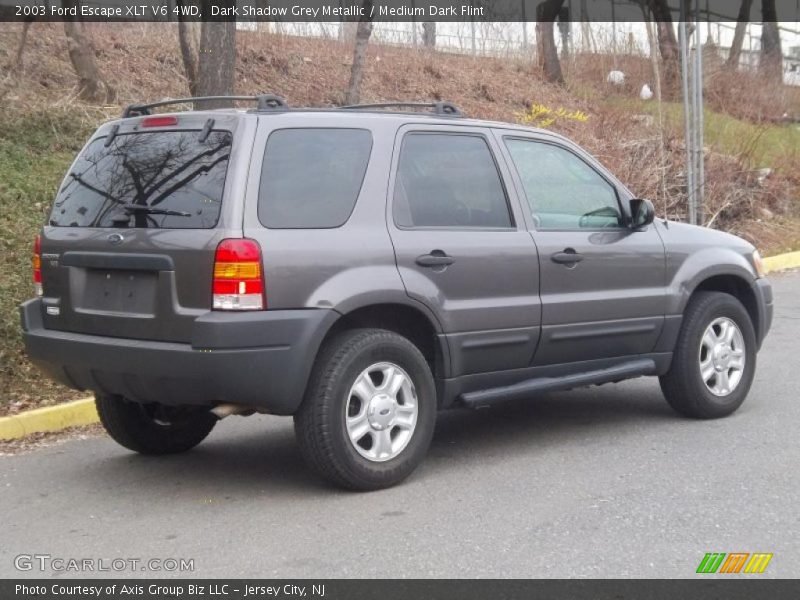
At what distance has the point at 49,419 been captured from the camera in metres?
7.02

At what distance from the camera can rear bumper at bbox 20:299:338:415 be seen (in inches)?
194

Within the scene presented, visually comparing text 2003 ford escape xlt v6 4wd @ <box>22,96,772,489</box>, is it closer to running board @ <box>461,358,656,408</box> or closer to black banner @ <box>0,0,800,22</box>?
running board @ <box>461,358,656,408</box>

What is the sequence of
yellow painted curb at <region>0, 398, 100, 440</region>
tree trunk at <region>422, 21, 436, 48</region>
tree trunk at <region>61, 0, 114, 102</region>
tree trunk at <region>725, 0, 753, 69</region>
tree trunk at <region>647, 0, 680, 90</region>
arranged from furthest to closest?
tree trunk at <region>725, 0, 753, 69</region> < tree trunk at <region>647, 0, 680, 90</region> < tree trunk at <region>422, 21, 436, 48</region> < tree trunk at <region>61, 0, 114, 102</region> < yellow painted curb at <region>0, 398, 100, 440</region>

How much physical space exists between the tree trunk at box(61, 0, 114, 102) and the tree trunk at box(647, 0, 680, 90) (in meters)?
13.5

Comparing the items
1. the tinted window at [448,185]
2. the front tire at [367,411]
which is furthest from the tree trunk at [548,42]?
the front tire at [367,411]

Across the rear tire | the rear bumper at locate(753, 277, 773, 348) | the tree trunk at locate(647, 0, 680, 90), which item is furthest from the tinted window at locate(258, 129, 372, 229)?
the tree trunk at locate(647, 0, 680, 90)

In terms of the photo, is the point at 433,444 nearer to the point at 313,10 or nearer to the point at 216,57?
the point at 216,57

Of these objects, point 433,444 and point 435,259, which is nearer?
point 435,259

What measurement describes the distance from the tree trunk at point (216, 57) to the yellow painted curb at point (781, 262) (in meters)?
7.65

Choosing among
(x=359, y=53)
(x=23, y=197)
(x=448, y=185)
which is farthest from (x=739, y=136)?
(x=448, y=185)

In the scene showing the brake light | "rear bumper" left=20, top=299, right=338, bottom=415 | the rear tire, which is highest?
the brake light

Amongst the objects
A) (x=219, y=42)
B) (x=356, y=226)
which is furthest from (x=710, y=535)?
(x=219, y=42)
